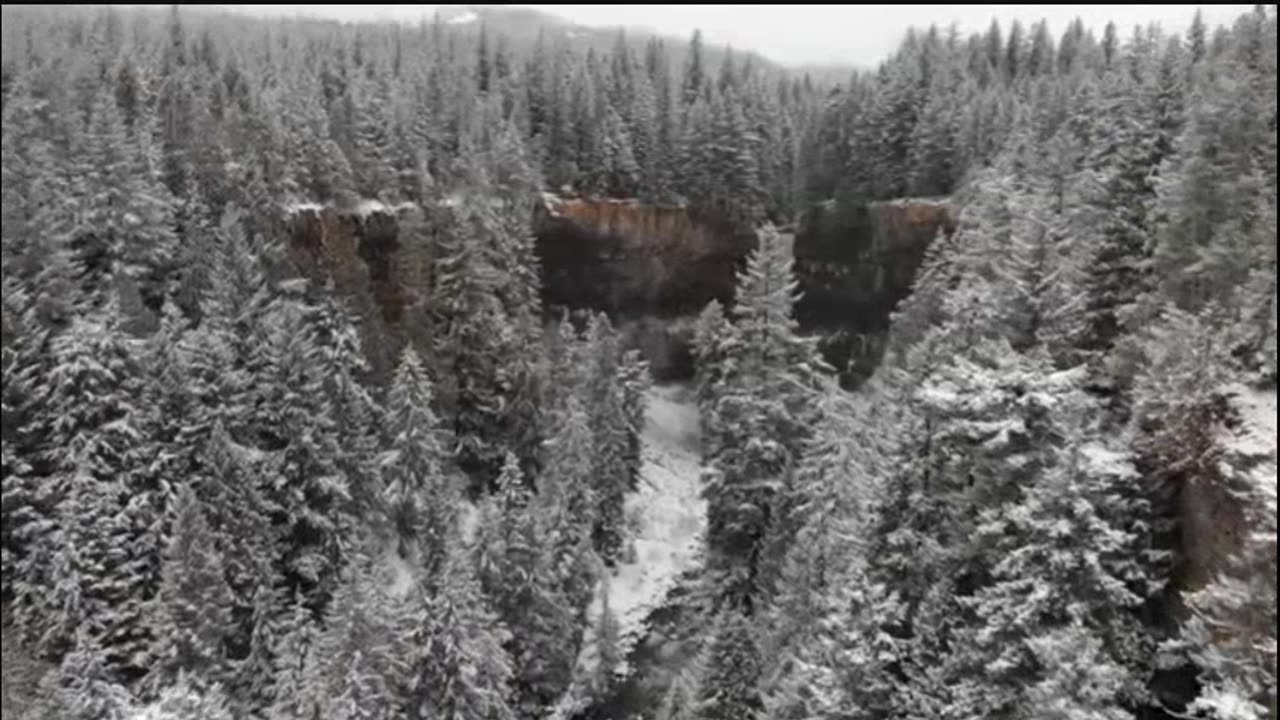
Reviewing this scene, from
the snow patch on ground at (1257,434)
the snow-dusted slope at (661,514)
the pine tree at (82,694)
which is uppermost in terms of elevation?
the snow patch on ground at (1257,434)

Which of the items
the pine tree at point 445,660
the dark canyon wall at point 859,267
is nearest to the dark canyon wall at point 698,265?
the dark canyon wall at point 859,267

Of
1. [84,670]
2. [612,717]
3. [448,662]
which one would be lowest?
[612,717]

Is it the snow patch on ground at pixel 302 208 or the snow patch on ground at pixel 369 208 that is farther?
the snow patch on ground at pixel 369 208

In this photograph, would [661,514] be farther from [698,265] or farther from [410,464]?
[698,265]

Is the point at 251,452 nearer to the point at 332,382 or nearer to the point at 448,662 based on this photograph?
the point at 332,382

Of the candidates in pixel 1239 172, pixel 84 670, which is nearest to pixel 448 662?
pixel 84 670

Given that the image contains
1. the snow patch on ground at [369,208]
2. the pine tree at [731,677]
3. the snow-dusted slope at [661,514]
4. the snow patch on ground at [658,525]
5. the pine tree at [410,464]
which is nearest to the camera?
the pine tree at [731,677]

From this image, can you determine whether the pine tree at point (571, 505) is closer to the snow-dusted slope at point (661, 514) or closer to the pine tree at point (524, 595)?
the pine tree at point (524, 595)

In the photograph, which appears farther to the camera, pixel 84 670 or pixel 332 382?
Result: pixel 332 382
